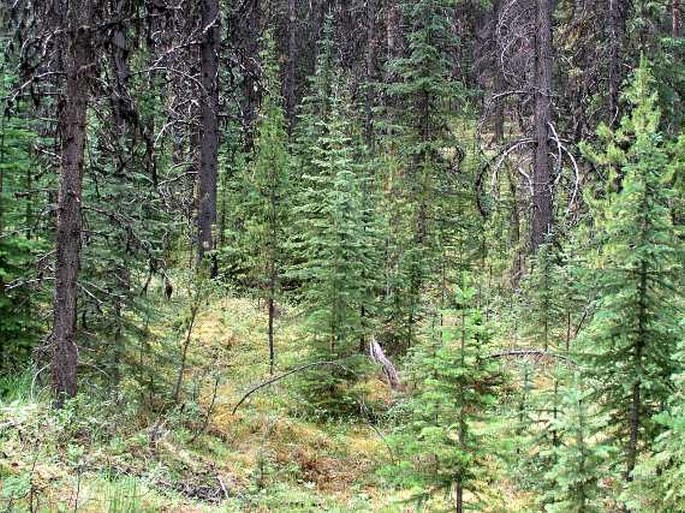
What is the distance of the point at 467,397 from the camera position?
658 cm

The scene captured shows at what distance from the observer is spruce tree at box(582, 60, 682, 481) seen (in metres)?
6.16

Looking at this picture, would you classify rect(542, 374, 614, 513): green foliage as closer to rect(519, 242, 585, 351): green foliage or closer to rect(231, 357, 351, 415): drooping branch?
rect(231, 357, 351, 415): drooping branch

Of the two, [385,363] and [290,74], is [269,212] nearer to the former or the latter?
[385,363]

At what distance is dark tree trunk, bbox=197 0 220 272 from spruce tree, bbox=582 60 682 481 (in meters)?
11.2

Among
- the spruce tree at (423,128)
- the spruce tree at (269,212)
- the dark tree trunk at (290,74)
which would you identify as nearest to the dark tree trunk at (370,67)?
the dark tree trunk at (290,74)

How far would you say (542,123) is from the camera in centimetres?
1506

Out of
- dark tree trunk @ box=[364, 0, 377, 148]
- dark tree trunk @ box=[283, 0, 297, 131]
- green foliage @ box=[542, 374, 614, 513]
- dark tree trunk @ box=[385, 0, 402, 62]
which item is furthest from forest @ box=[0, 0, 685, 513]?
A: dark tree trunk @ box=[283, 0, 297, 131]

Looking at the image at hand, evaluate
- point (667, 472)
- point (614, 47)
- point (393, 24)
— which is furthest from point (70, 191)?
point (393, 24)

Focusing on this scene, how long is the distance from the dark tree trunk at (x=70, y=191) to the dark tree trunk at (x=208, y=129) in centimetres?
815

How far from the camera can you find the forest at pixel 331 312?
247 inches

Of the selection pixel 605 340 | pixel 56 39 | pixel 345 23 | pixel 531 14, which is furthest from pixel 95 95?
pixel 345 23

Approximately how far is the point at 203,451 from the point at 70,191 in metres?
3.85

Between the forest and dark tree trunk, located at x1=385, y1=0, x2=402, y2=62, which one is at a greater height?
dark tree trunk, located at x1=385, y1=0, x2=402, y2=62

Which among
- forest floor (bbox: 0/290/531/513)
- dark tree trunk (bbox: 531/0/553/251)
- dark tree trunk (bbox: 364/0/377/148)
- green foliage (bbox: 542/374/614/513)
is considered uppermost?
dark tree trunk (bbox: 364/0/377/148)
